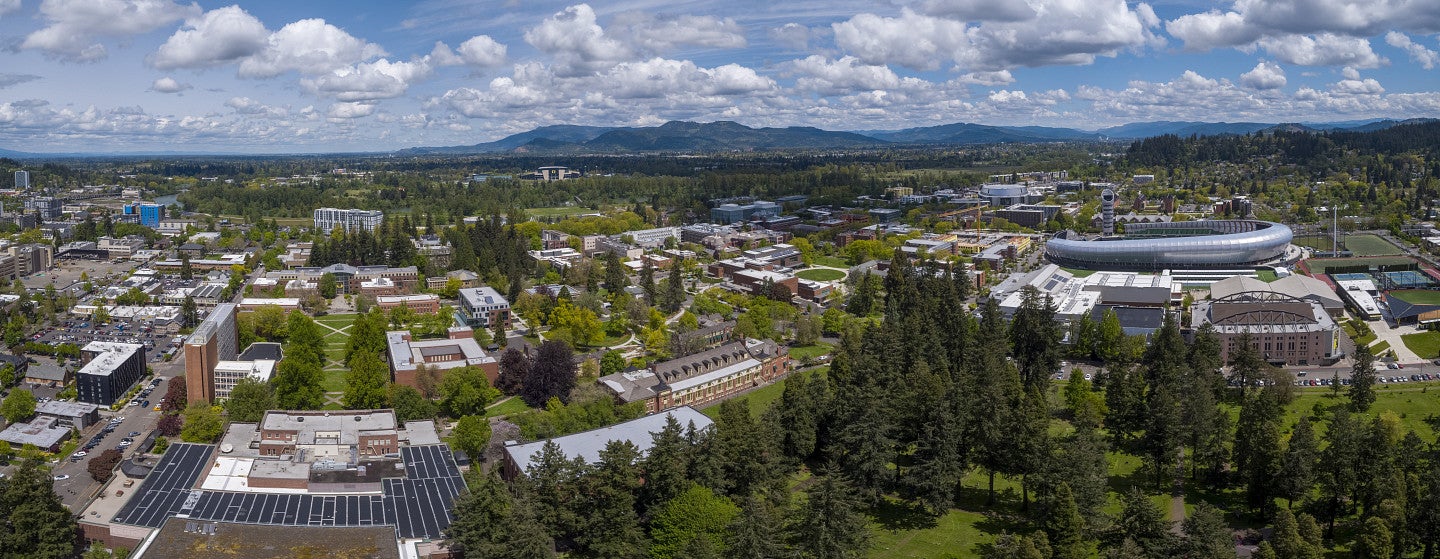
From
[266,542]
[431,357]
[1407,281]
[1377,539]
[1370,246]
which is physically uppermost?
[1370,246]

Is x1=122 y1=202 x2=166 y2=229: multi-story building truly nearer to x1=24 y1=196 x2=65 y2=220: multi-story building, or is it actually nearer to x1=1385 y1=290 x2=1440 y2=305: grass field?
x1=24 y1=196 x2=65 y2=220: multi-story building

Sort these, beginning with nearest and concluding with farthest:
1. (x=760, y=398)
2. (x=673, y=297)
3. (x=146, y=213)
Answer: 1. (x=760, y=398)
2. (x=673, y=297)
3. (x=146, y=213)

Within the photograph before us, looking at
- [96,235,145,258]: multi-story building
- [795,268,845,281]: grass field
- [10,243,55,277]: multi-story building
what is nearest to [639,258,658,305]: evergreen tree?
[795,268,845,281]: grass field

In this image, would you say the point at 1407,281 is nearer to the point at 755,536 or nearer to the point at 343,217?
the point at 755,536

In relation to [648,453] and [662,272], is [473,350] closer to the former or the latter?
[648,453]

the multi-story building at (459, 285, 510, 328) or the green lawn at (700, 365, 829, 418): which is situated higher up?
the multi-story building at (459, 285, 510, 328)

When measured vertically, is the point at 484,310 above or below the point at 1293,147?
below

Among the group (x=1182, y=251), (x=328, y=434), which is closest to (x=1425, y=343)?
(x=1182, y=251)

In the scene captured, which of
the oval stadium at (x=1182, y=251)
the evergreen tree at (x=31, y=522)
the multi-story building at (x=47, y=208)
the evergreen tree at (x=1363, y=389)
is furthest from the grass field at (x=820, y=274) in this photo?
the multi-story building at (x=47, y=208)
